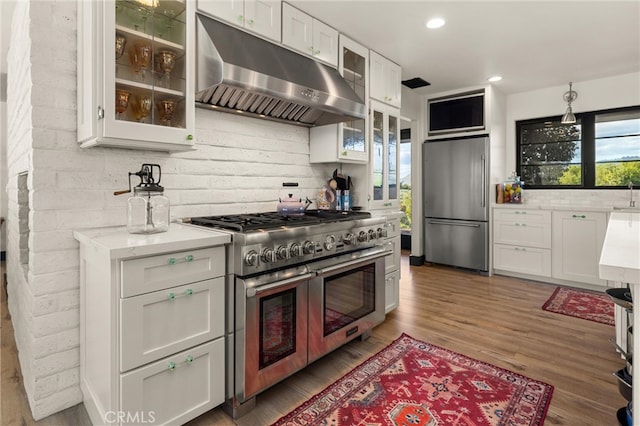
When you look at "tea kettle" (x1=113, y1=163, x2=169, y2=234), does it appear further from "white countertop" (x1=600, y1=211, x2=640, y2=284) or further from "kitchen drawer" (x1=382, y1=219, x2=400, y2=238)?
"kitchen drawer" (x1=382, y1=219, x2=400, y2=238)

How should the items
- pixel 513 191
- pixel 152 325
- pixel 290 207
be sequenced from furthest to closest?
pixel 513 191, pixel 290 207, pixel 152 325

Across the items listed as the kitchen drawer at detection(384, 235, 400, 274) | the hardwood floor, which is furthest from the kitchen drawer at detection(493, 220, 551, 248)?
the kitchen drawer at detection(384, 235, 400, 274)

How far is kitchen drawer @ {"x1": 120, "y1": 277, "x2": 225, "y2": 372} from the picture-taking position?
1.43 m

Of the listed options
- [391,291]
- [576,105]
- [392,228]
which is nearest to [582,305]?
[391,291]

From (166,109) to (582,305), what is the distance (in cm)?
417

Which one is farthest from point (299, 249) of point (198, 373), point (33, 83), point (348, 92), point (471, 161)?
point (471, 161)

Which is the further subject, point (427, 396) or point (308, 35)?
point (308, 35)

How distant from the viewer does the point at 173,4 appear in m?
1.92

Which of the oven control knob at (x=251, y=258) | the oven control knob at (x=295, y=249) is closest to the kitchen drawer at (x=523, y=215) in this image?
the oven control knob at (x=295, y=249)

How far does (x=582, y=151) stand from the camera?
4.68m

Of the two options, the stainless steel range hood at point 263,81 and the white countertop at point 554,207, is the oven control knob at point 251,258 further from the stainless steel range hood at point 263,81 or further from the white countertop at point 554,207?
the white countertop at point 554,207

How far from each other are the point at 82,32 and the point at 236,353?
1.82 meters

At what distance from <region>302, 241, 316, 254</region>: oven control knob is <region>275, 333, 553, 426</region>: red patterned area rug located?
2.64ft

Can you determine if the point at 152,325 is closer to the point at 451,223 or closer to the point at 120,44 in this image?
the point at 120,44
